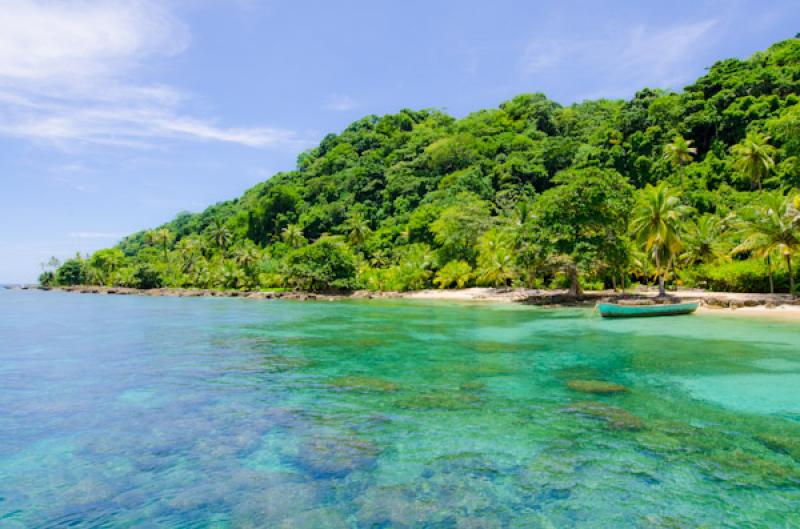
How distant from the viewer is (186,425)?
9.39 m

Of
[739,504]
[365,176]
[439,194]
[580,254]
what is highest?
[365,176]

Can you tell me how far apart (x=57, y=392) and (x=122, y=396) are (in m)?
2.30

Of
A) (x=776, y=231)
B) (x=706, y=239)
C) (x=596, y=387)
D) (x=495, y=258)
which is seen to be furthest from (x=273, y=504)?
(x=495, y=258)

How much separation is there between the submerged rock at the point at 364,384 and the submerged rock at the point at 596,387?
4.68m

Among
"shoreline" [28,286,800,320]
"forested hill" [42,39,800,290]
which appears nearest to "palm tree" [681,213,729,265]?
"forested hill" [42,39,800,290]

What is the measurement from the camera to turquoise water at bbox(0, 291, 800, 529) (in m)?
5.92

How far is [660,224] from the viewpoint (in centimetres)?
3275

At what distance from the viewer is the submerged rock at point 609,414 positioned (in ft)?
29.0

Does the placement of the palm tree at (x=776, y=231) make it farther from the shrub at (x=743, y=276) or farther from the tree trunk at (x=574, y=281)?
the tree trunk at (x=574, y=281)

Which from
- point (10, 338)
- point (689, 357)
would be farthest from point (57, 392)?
point (689, 357)

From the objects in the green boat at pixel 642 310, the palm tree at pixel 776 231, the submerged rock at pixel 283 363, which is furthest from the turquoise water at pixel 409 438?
the palm tree at pixel 776 231

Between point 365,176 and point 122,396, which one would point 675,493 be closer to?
point 122,396

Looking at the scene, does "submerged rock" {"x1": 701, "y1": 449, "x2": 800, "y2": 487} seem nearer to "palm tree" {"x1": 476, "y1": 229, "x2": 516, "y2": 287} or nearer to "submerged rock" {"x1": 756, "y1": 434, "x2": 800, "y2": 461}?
"submerged rock" {"x1": 756, "y1": 434, "x2": 800, "y2": 461}

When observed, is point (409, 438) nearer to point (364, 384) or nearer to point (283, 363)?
point (364, 384)
